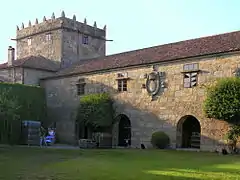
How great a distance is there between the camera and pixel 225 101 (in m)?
19.2

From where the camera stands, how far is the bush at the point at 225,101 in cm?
1889

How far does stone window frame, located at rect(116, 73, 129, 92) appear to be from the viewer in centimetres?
2524

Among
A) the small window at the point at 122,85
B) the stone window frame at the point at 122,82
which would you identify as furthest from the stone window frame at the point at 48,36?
the small window at the point at 122,85

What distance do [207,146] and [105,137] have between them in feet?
23.4

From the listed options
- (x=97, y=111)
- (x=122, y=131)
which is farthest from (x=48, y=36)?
(x=122, y=131)

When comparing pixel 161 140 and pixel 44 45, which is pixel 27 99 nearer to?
pixel 44 45

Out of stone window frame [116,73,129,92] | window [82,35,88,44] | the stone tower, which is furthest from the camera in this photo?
window [82,35,88,44]

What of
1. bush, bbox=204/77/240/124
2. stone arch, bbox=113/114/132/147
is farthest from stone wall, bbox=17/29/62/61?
bush, bbox=204/77/240/124

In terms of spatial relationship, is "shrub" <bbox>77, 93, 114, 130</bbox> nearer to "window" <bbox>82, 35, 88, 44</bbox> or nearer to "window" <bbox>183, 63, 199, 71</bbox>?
"window" <bbox>183, 63, 199, 71</bbox>

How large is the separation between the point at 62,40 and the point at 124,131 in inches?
542

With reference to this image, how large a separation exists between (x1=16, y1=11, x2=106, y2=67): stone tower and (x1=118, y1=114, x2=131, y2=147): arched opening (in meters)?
11.9

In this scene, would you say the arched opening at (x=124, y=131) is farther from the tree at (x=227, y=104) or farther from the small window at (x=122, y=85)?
the tree at (x=227, y=104)

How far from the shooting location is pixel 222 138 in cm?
1997

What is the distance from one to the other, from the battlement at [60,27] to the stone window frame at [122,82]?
1292cm
